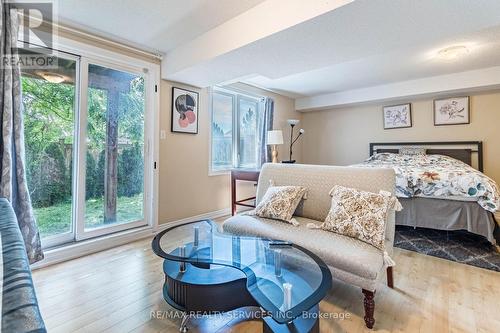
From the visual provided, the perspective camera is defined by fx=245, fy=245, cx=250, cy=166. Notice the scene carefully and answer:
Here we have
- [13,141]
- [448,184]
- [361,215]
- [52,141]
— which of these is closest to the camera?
[361,215]

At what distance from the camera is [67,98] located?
2.43 m

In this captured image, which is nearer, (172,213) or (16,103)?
(16,103)

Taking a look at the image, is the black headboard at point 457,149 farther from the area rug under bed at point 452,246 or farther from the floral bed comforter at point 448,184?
the area rug under bed at point 452,246

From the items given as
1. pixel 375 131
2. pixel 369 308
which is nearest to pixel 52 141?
pixel 369 308

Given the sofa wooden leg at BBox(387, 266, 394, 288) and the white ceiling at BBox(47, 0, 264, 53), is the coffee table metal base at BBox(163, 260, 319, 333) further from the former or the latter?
the white ceiling at BBox(47, 0, 264, 53)

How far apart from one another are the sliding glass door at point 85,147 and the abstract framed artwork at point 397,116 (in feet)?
13.7

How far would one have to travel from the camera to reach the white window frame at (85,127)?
2.45 m

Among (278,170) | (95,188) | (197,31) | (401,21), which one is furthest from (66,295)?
(401,21)

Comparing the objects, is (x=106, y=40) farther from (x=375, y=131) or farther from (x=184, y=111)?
(x=375, y=131)

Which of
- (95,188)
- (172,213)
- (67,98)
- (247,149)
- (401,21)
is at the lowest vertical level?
(172,213)

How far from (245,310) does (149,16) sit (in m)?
2.52

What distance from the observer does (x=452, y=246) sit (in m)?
2.68

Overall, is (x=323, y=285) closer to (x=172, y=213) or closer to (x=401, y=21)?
(x=401, y=21)

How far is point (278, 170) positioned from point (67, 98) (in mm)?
2235
